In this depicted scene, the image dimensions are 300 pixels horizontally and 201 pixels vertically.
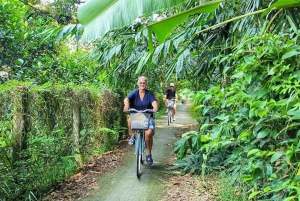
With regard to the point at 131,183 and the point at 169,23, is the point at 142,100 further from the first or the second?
the point at 169,23

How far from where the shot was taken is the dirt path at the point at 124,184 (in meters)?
4.09

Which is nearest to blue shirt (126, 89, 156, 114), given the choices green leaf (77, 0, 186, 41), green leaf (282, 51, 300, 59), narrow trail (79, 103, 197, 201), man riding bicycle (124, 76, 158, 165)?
man riding bicycle (124, 76, 158, 165)

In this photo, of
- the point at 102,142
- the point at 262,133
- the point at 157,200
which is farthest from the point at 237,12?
the point at 102,142

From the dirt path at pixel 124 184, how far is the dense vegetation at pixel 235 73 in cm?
44

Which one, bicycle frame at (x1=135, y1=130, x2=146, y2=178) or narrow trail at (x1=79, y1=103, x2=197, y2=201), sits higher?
bicycle frame at (x1=135, y1=130, x2=146, y2=178)

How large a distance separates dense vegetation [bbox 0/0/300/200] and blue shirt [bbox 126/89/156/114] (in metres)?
0.61

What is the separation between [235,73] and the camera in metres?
2.81

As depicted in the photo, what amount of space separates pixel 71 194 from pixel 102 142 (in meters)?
2.54

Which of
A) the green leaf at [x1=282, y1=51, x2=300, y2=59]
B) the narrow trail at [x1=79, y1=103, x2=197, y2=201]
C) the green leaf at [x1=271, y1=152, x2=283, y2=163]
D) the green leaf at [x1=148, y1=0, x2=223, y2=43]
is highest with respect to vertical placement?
the green leaf at [x1=148, y1=0, x2=223, y2=43]

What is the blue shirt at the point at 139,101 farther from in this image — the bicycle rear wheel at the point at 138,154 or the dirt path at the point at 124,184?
the dirt path at the point at 124,184

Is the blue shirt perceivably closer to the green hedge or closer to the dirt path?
the green hedge

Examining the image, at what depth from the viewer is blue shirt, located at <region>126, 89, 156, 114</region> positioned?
5332mm

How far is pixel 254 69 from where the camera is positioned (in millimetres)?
2381

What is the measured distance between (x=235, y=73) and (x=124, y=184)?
9.08ft
